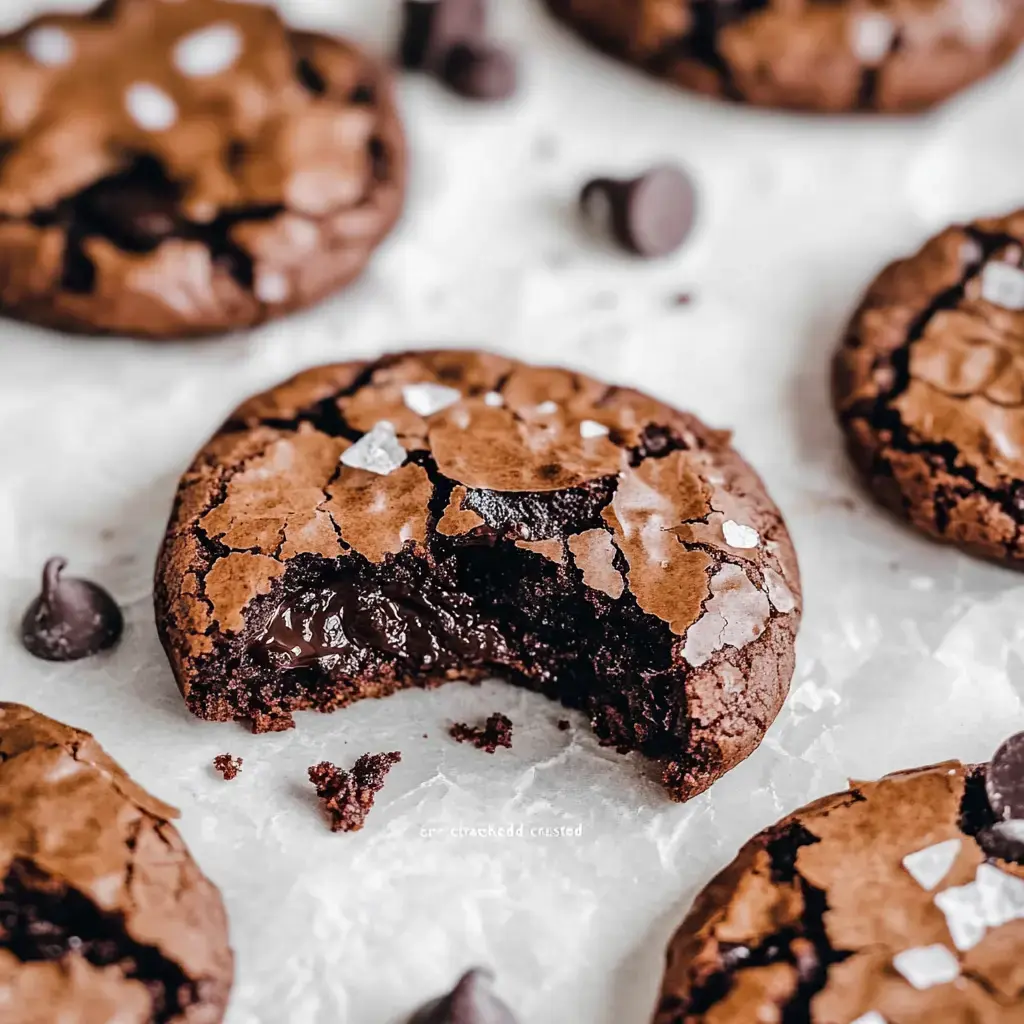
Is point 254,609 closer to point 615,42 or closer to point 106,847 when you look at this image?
point 106,847

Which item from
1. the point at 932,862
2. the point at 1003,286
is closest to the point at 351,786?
the point at 932,862

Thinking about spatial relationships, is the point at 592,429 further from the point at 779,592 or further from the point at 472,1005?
the point at 472,1005

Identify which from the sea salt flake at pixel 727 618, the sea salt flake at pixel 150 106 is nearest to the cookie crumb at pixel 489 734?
the sea salt flake at pixel 727 618

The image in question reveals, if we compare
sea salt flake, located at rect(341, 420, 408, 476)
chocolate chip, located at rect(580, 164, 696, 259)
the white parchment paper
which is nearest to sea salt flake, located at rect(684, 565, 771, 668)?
the white parchment paper

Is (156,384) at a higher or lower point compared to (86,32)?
lower

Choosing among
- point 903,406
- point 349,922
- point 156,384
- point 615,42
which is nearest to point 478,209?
point 615,42

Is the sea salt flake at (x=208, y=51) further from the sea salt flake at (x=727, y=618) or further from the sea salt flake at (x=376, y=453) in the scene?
the sea salt flake at (x=727, y=618)

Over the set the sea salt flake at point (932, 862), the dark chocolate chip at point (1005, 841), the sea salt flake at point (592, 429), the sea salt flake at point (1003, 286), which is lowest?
the sea salt flake at point (932, 862)
